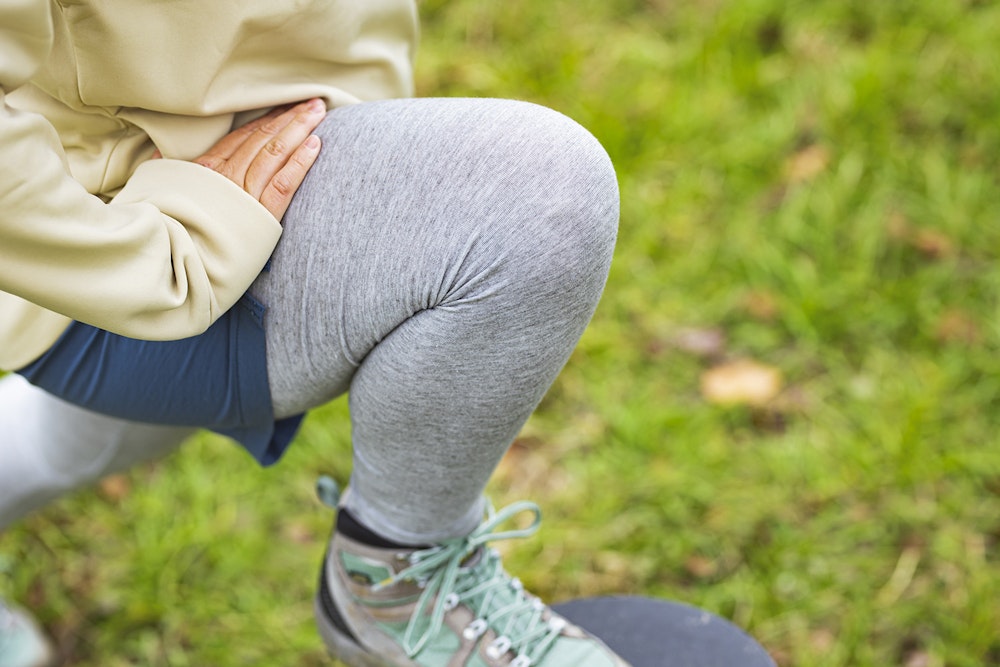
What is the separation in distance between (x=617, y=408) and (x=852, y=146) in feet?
3.03

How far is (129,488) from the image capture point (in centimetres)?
184

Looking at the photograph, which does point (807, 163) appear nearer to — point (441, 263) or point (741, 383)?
point (741, 383)

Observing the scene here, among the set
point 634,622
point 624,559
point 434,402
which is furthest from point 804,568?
point 434,402

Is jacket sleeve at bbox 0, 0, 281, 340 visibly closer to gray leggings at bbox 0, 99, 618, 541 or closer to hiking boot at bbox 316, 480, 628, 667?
gray leggings at bbox 0, 99, 618, 541

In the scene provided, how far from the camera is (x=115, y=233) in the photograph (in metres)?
0.79

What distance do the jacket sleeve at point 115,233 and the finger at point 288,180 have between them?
0.8 inches

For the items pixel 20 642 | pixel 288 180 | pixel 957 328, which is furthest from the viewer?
pixel 957 328

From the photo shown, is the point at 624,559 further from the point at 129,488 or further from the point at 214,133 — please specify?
the point at 214,133

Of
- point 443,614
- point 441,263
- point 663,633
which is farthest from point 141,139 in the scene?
point 663,633

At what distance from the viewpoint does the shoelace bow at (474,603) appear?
3.67 feet

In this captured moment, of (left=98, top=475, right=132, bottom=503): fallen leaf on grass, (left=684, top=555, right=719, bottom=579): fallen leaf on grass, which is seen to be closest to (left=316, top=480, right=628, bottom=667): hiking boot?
(left=684, top=555, right=719, bottom=579): fallen leaf on grass

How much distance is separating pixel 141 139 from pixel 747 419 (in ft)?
4.10

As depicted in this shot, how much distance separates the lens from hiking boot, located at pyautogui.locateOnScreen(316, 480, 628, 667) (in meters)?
1.12

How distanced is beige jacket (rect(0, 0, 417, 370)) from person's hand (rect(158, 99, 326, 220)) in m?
0.02
